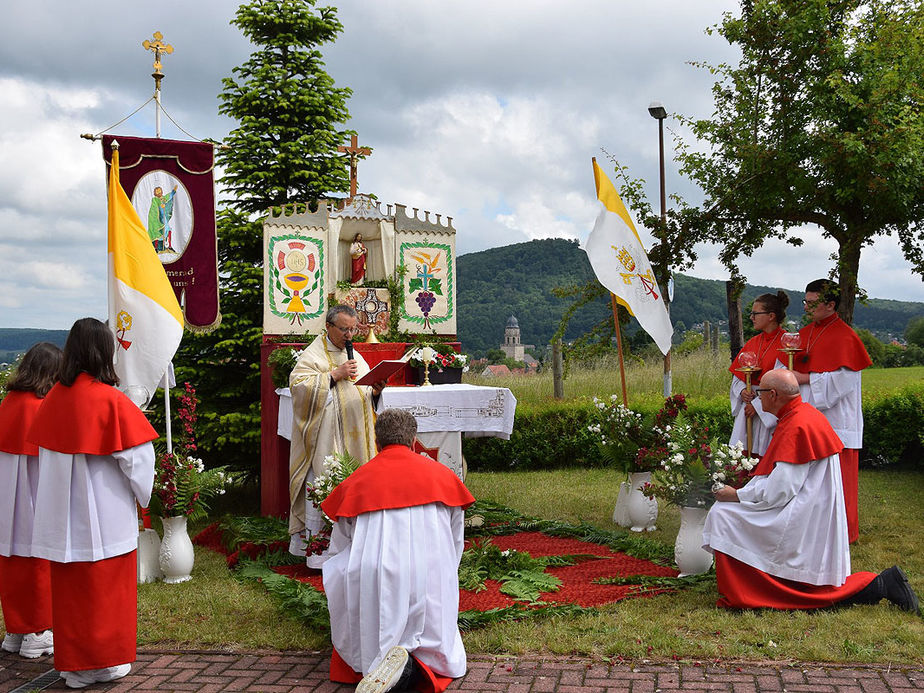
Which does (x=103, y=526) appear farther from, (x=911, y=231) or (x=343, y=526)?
(x=911, y=231)

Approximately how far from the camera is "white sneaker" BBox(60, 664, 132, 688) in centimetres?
470

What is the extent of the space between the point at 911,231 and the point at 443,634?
258 inches

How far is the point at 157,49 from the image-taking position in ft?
25.8

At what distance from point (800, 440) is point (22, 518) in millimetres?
5085

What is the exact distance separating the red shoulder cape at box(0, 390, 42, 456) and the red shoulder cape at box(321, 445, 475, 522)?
82.2 inches

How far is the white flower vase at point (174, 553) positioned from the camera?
6945 mm

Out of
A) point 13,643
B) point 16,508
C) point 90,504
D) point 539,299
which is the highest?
point 539,299

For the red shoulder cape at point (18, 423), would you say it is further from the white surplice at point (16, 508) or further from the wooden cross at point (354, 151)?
the wooden cross at point (354, 151)

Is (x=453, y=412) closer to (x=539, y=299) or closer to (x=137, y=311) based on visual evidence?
(x=137, y=311)

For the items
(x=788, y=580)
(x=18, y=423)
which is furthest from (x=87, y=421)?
(x=788, y=580)

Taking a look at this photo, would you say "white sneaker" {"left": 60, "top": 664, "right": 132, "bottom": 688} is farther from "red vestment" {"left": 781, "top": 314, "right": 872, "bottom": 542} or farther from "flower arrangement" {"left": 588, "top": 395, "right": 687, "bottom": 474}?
"red vestment" {"left": 781, "top": 314, "right": 872, "bottom": 542}

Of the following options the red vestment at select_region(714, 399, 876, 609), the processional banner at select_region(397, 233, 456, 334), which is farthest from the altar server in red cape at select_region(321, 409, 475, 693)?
the processional banner at select_region(397, 233, 456, 334)

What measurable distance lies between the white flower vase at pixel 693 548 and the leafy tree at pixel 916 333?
92.5 ft

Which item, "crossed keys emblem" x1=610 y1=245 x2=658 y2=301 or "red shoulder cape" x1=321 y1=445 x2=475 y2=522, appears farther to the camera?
"crossed keys emblem" x1=610 y1=245 x2=658 y2=301
